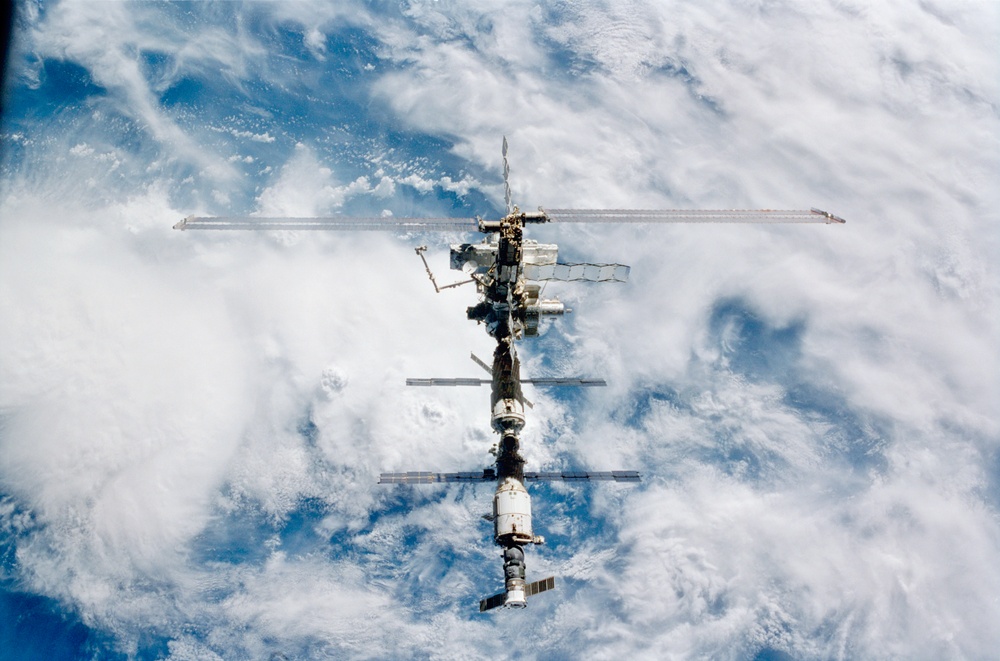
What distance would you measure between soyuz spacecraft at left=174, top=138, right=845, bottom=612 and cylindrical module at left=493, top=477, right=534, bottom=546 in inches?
2.0

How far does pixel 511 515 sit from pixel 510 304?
12.5 meters

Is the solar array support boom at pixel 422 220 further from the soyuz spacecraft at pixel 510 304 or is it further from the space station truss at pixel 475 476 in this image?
the space station truss at pixel 475 476

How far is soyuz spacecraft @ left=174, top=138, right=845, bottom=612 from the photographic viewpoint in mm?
25312

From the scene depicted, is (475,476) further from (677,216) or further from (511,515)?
(677,216)

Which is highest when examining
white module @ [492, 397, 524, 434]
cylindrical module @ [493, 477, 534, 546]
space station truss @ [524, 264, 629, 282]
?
space station truss @ [524, 264, 629, 282]

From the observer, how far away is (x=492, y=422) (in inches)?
1143

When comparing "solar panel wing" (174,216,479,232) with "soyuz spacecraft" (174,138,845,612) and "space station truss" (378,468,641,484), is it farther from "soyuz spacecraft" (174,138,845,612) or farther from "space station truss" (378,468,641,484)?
"space station truss" (378,468,641,484)

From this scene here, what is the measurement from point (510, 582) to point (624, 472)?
9.92m

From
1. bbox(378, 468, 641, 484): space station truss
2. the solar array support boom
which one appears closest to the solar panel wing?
the solar array support boom

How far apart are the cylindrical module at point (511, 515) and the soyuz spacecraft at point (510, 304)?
50 mm

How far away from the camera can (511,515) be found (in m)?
25.4

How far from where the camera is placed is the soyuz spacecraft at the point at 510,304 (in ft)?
83.0

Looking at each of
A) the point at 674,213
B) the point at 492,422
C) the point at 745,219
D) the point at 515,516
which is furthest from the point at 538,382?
the point at 745,219

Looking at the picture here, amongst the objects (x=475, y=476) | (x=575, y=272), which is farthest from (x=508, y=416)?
(x=575, y=272)
